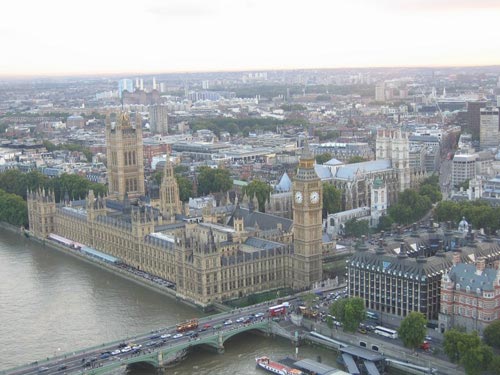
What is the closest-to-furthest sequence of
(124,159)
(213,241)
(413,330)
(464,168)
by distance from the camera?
(413,330), (213,241), (124,159), (464,168)

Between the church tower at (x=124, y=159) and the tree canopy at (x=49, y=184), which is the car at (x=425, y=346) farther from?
the tree canopy at (x=49, y=184)

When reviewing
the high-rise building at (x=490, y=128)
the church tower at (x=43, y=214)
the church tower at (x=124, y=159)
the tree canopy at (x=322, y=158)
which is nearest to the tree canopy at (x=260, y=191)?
the church tower at (x=124, y=159)

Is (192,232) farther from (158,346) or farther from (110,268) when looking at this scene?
(158,346)

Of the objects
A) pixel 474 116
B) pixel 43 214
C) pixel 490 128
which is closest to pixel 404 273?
pixel 43 214

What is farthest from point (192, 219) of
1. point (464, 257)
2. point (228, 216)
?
point (464, 257)

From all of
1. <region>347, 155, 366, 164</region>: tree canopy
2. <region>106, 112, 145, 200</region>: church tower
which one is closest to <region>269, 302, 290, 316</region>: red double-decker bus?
<region>106, 112, 145, 200</region>: church tower

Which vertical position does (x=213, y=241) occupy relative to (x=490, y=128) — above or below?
below
